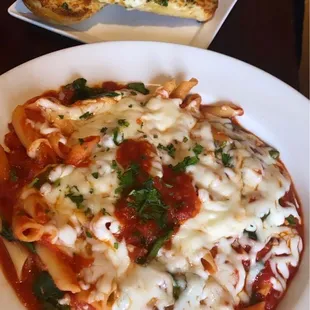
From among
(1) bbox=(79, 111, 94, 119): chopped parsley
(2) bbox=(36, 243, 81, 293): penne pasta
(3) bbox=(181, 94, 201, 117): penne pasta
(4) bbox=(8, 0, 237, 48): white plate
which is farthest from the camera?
(4) bbox=(8, 0, 237, 48): white plate

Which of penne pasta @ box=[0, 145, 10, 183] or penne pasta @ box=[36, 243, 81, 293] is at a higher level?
penne pasta @ box=[0, 145, 10, 183]

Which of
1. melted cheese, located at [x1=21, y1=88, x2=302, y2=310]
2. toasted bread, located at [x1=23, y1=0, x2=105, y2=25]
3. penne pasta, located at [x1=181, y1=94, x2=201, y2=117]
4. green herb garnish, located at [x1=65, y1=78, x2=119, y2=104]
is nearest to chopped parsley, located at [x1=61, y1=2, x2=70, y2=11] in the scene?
toasted bread, located at [x1=23, y1=0, x2=105, y2=25]

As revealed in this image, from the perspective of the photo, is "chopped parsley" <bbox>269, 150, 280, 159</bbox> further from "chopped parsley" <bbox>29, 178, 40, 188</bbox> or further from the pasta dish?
"chopped parsley" <bbox>29, 178, 40, 188</bbox>

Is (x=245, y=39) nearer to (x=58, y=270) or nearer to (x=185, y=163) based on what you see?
(x=185, y=163)

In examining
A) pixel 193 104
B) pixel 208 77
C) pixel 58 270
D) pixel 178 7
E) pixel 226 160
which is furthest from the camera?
pixel 178 7

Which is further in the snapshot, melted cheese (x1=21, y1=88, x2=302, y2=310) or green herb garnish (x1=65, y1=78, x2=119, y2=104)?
green herb garnish (x1=65, y1=78, x2=119, y2=104)

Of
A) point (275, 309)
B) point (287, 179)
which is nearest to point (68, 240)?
point (275, 309)

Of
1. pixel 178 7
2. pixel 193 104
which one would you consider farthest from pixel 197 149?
pixel 178 7
